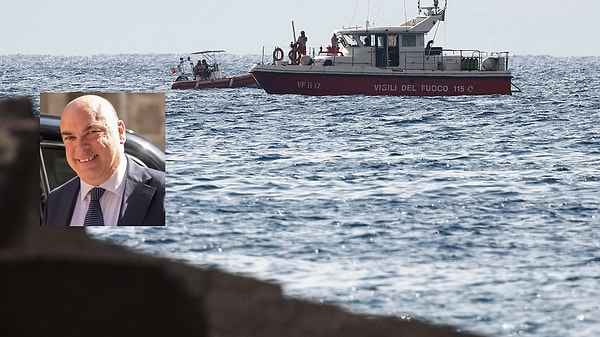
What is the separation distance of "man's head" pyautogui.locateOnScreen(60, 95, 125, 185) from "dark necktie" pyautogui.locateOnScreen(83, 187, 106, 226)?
3.7 inches

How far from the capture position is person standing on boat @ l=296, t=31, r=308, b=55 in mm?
41531

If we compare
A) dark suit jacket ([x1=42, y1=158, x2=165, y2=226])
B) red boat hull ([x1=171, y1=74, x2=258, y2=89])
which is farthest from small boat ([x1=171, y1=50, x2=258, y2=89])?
dark suit jacket ([x1=42, y1=158, x2=165, y2=226])

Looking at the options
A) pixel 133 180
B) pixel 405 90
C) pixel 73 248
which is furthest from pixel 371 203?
pixel 405 90

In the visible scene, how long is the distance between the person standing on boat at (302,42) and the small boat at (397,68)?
1001 millimetres

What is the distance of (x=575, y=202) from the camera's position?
2012cm

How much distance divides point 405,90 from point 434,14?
327 centimetres

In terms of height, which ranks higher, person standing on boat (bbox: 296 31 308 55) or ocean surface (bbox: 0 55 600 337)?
person standing on boat (bbox: 296 31 308 55)

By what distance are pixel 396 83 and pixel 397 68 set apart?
1.68 feet

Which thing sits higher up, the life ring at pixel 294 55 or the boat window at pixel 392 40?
the boat window at pixel 392 40

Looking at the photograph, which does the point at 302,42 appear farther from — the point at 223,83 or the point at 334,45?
the point at 223,83

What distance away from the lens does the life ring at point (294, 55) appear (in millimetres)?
41438

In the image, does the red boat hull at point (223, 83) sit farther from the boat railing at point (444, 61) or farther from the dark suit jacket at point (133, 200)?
the dark suit jacket at point (133, 200)

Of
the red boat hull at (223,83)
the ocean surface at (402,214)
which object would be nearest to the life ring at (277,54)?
the ocean surface at (402,214)

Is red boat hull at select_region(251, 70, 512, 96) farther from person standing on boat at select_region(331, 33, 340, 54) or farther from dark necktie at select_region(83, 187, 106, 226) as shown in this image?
dark necktie at select_region(83, 187, 106, 226)
